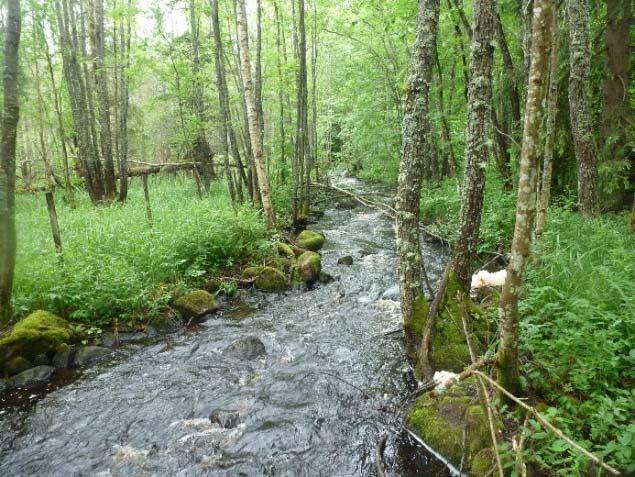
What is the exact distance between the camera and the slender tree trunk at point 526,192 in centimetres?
290

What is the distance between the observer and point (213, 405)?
5.09 metres

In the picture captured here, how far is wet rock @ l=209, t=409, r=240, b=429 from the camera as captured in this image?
15.4ft

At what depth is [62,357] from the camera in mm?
6023

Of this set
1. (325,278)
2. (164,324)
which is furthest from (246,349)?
(325,278)

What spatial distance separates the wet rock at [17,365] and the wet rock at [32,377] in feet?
0.22

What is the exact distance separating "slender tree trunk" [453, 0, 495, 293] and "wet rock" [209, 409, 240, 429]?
134 inches

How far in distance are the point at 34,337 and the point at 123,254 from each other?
2.54 metres

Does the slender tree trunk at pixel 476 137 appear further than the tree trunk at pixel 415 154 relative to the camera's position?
Yes

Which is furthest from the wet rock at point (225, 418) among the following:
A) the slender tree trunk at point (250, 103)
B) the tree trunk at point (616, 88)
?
the tree trunk at point (616, 88)

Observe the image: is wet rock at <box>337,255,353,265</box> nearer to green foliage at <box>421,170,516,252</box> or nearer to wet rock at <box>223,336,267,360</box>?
green foliage at <box>421,170,516,252</box>

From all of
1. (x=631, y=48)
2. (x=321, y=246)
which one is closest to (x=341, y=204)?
(x=321, y=246)

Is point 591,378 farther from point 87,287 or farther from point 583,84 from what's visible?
point 87,287

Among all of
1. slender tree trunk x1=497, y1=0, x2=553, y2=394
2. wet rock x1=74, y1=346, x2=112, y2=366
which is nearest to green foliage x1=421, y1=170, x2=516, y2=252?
slender tree trunk x1=497, y1=0, x2=553, y2=394

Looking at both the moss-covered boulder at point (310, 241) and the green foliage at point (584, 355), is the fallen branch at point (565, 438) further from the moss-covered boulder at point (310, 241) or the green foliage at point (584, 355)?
the moss-covered boulder at point (310, 241)
